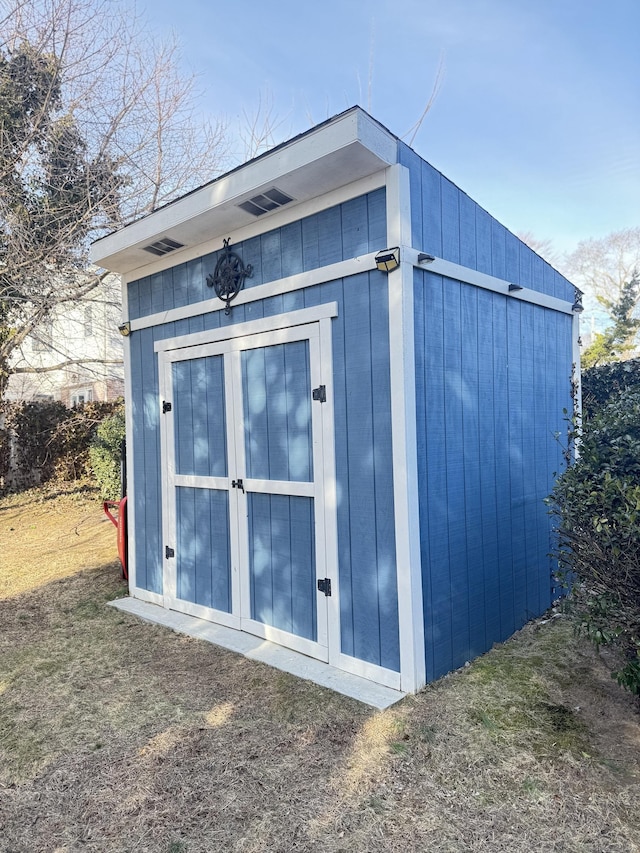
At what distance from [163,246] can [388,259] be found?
6.13 ft

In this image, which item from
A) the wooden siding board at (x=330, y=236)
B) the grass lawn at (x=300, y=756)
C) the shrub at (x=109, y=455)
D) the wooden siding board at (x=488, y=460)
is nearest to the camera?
the grass lawn at (x=300, y=756)

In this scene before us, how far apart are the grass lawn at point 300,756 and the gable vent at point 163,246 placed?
2.64 m

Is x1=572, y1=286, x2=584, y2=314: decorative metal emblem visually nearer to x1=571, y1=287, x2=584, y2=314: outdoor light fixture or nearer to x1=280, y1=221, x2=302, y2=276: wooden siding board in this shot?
x1=571, y1=287, x2=584, y2=314: outdoor light fixture

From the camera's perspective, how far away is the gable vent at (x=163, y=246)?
143 inches

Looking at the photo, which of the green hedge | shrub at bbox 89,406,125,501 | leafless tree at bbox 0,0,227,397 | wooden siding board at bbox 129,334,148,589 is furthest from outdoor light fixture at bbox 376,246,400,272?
the green hedge

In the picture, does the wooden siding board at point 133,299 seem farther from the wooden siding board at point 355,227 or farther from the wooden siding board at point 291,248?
the wooden siding board at point 355,227

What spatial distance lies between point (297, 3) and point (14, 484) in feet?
29.5

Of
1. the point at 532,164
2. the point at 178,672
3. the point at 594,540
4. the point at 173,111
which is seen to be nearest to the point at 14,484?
the point at 173,111

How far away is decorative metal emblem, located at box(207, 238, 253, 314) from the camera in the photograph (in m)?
3.38

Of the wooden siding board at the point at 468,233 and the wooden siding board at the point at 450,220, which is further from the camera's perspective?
the wooden siding board at the point at 468,233

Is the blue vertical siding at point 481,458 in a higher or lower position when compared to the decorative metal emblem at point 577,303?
lower

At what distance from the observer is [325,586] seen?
116 inches

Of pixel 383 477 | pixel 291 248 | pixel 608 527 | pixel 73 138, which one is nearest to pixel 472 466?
pixel 383 477

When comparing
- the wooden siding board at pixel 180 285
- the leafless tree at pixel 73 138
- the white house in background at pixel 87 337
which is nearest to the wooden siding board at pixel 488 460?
the wooden siding board at pixel 180 285
